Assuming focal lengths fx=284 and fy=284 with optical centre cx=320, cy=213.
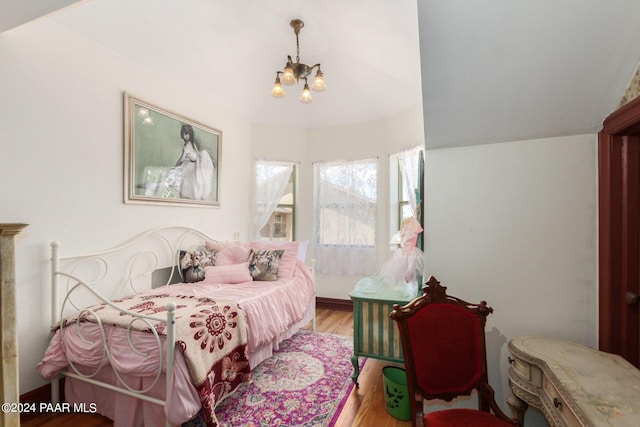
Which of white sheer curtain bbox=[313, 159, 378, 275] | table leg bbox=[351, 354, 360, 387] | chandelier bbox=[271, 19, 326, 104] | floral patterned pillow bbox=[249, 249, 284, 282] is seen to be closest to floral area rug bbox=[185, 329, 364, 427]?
table leg bbox=[351, 354, 360, 387]

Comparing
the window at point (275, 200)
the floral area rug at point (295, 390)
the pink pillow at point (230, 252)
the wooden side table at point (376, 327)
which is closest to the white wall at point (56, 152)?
the pink pillow at point (230, 252)

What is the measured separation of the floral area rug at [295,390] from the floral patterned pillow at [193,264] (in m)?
1.09

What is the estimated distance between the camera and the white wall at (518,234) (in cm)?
148

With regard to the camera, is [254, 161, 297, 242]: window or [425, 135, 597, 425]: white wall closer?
[425, 135, 597, 425]: white wall

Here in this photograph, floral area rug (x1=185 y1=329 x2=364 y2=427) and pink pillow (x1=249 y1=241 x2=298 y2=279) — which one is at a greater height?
pink pillow (x1=249 y1=241 x2=298 y2=279)

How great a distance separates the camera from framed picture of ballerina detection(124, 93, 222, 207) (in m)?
2.56

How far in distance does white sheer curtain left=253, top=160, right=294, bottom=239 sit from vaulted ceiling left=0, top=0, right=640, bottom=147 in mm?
691

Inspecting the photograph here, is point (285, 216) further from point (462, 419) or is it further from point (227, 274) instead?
point (462, 419)

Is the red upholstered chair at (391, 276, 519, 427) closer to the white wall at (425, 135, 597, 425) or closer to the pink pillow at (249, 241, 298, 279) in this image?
the white wall at (425, 135, 597, 425)

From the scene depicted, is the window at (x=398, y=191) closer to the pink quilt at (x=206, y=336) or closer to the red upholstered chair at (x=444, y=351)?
the red upholstered chair at (x=444, y=351)

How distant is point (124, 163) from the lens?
8.21ft

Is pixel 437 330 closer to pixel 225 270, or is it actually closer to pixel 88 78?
pixel 225 270

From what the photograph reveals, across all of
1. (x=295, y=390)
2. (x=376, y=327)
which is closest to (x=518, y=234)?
(x=376, y=327)

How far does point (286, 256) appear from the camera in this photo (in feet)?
10.6
